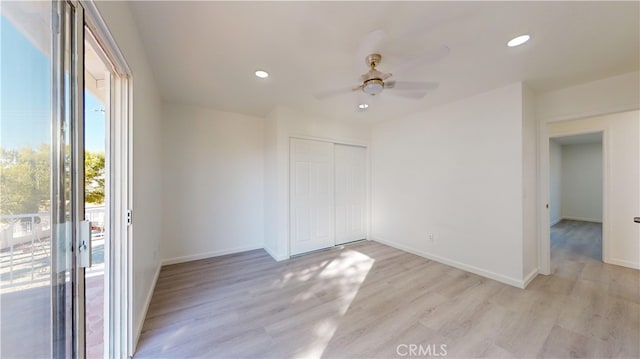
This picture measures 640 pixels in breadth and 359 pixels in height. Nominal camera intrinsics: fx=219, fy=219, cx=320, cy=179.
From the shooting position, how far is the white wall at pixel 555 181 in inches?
233

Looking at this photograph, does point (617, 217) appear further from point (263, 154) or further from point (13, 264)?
point (13, 264)

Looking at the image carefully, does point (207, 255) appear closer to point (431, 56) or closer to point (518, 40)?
point (431, 56)

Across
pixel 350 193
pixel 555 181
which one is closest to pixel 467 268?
pixel 350 193

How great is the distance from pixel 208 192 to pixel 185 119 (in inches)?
45.4

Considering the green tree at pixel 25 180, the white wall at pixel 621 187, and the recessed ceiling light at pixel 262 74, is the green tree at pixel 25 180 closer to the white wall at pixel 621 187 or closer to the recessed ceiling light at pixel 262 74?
the recessed ceiling light at pixel 262 74

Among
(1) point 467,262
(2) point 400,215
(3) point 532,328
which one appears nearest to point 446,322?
(3) point 532,328

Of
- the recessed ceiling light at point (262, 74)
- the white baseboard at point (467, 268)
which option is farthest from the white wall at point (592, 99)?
the recessed ceiling light at point (262, 74)

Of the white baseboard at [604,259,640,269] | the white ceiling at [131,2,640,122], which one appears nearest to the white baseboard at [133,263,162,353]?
the white ceiling at [131,2,640,122]

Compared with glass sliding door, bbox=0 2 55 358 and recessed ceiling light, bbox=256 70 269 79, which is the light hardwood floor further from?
recessed ceiling light, bbox=256 70 269 79

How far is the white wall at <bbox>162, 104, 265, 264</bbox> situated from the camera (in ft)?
10.6

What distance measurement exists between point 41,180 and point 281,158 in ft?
8.65

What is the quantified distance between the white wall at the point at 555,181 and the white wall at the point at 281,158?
20.9 feet

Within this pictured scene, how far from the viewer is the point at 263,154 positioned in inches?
154

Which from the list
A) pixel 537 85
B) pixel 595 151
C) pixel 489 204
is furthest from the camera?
pixel 595 151
